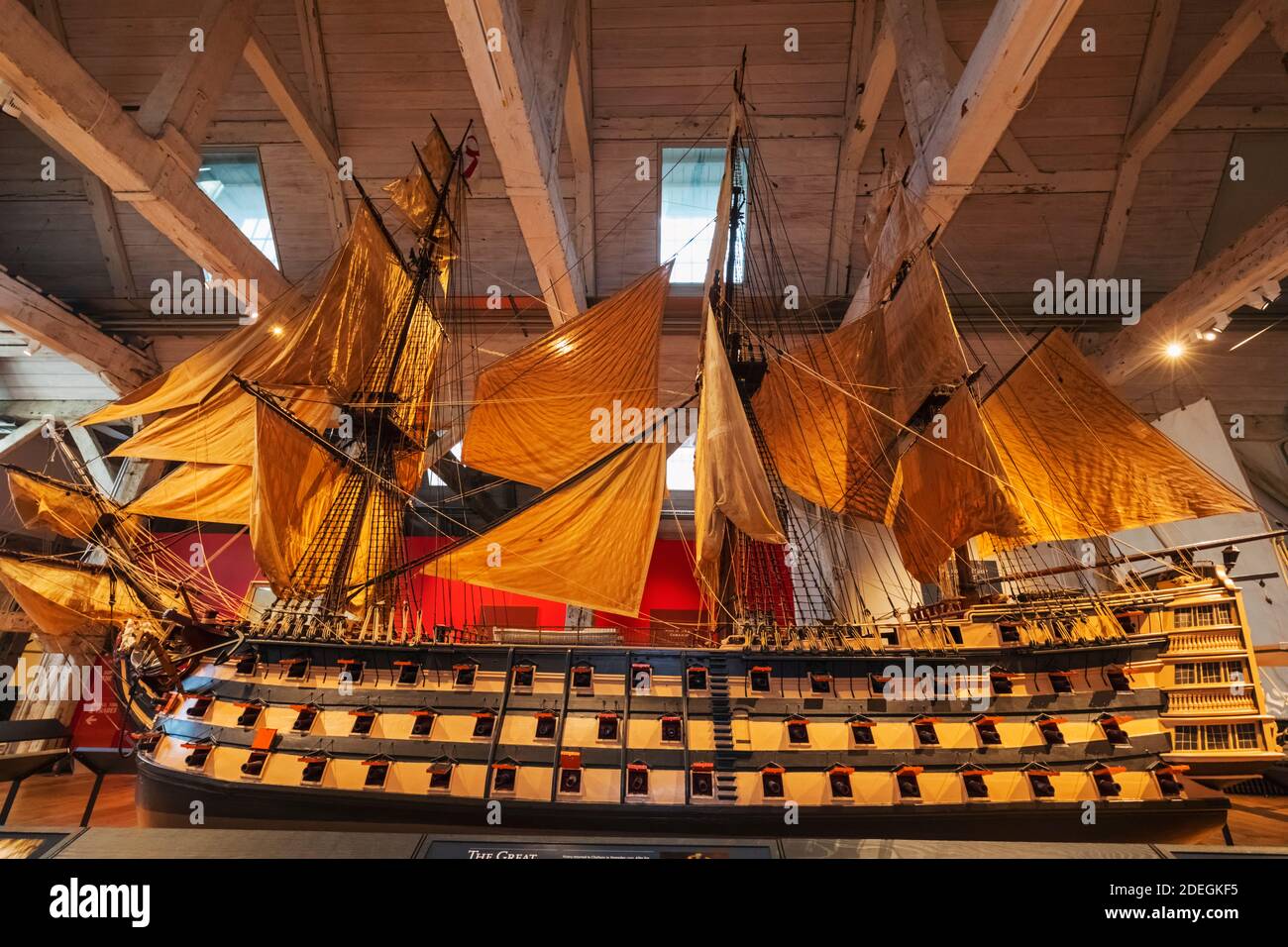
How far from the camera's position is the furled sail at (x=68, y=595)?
18.9ft

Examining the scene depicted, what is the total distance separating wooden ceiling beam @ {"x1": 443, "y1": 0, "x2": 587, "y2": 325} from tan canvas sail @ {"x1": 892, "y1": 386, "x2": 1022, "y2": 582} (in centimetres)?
444

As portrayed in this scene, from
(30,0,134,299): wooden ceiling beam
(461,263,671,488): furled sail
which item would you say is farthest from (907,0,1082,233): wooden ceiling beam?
(30,0,134,299): wooden ceiling beam

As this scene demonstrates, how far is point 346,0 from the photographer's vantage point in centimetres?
736

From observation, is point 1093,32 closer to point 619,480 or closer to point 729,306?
point 729,306

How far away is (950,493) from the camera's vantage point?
20.9 ft

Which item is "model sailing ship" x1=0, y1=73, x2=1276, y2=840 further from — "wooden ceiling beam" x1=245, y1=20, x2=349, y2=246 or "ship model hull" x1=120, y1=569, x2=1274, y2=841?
"wooden ceiling beam" x1=245, y1=20, x2=349, y2=246

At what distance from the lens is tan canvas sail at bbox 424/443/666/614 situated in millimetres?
5234

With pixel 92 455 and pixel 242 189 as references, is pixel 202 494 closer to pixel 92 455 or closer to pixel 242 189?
pixel 92 455

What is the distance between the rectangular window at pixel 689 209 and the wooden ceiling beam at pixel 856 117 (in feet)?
3.04

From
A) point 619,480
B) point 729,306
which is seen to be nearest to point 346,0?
point 729,306

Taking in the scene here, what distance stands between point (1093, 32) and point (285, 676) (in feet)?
36.1

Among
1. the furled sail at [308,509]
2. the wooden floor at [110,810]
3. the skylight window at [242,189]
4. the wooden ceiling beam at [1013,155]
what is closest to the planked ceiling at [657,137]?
the wooden ceiling beam at [1013,155]
